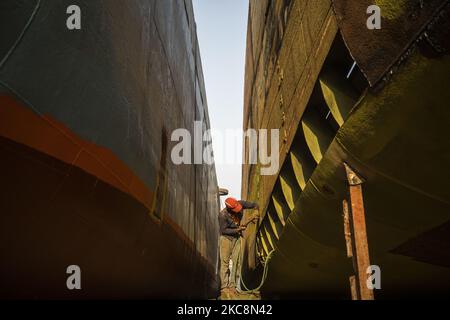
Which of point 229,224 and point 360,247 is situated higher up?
point 229,224

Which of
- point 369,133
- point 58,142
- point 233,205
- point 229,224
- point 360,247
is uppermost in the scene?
point 233,205

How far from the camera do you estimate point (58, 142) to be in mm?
2061

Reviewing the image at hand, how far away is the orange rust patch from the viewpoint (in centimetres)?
173

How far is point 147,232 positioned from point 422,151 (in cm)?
285


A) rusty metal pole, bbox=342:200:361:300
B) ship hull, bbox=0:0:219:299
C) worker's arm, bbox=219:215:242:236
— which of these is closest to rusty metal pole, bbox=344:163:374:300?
rusty metal pole, bbox=342:200:361:300

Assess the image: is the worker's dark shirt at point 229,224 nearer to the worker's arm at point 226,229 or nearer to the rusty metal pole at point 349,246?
the worker's arm at point 226,229

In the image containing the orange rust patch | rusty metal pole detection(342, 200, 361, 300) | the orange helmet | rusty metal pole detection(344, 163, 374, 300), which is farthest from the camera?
the orange helmet

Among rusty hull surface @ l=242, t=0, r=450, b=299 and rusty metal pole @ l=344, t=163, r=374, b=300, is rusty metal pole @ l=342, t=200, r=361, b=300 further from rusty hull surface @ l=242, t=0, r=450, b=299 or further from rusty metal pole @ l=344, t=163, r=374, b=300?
rusty hull surface @ l=242, t=0, r=450, b=299

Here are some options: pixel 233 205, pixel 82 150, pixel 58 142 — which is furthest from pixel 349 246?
pixel 233 205

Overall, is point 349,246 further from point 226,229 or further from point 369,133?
point 226,229

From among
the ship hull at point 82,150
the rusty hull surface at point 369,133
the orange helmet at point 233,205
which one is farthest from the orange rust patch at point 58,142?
the orange helmet at point 233,205

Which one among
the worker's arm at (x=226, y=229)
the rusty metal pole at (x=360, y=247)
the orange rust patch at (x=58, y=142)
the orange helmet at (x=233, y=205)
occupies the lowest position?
the rusty metal pole at (x=360, y=247)

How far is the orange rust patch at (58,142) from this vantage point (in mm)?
1729
